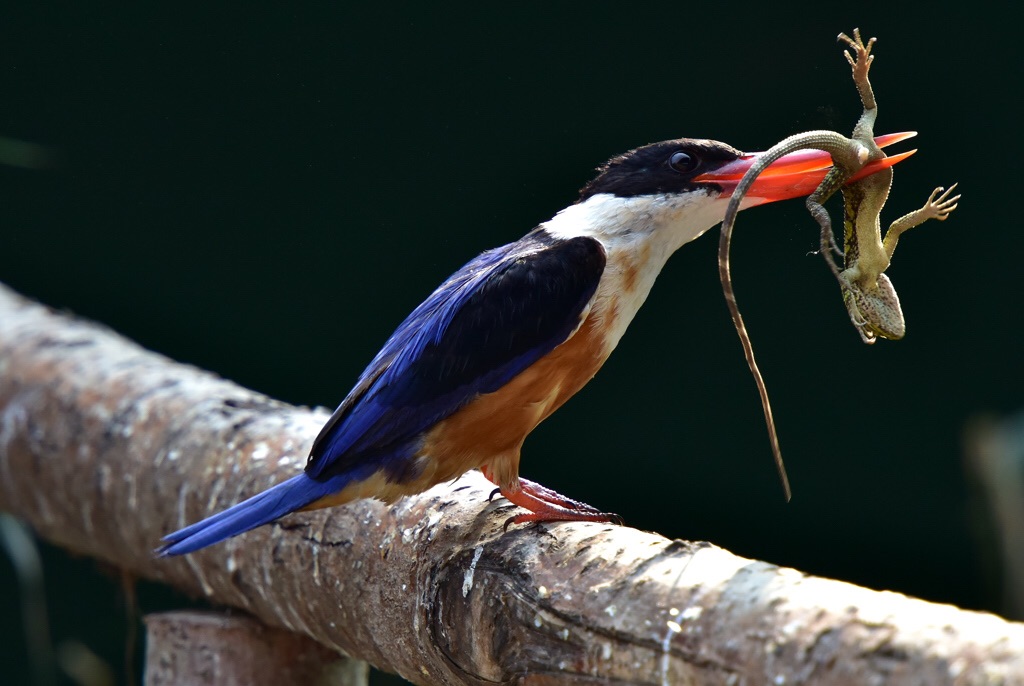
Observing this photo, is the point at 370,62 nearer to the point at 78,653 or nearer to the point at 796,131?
the point at 796,131

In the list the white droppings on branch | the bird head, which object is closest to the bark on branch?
the white droppings on branch

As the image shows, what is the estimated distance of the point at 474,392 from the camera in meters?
1.56

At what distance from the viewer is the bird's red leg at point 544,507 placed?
4.90 ft

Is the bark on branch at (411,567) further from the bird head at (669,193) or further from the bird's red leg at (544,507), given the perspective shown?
the bird head at (669,193)

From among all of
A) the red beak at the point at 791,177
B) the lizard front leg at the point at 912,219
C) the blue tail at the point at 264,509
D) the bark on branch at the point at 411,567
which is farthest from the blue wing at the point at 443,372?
→ the lizard front leg at the point at 912,219

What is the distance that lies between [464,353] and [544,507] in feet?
0.81

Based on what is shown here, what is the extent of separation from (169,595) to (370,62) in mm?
1590

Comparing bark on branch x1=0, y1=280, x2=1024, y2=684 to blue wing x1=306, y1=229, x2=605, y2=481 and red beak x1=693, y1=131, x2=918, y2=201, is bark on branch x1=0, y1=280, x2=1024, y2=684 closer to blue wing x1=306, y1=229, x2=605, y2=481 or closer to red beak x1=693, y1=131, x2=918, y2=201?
blue wing x1=306, y1=229, x2=605, y2=481

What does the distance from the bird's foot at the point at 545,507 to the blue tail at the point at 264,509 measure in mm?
241

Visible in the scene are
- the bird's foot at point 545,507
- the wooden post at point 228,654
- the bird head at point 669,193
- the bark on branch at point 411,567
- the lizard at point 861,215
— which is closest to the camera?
the bark on branch at point 411,567

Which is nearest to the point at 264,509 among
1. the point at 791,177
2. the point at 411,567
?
the point at 411,567

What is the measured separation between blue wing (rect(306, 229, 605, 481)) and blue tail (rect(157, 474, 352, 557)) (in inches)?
0.7

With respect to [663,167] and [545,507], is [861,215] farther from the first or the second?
[545,507]

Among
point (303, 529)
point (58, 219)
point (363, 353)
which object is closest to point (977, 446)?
point (303, 529)
